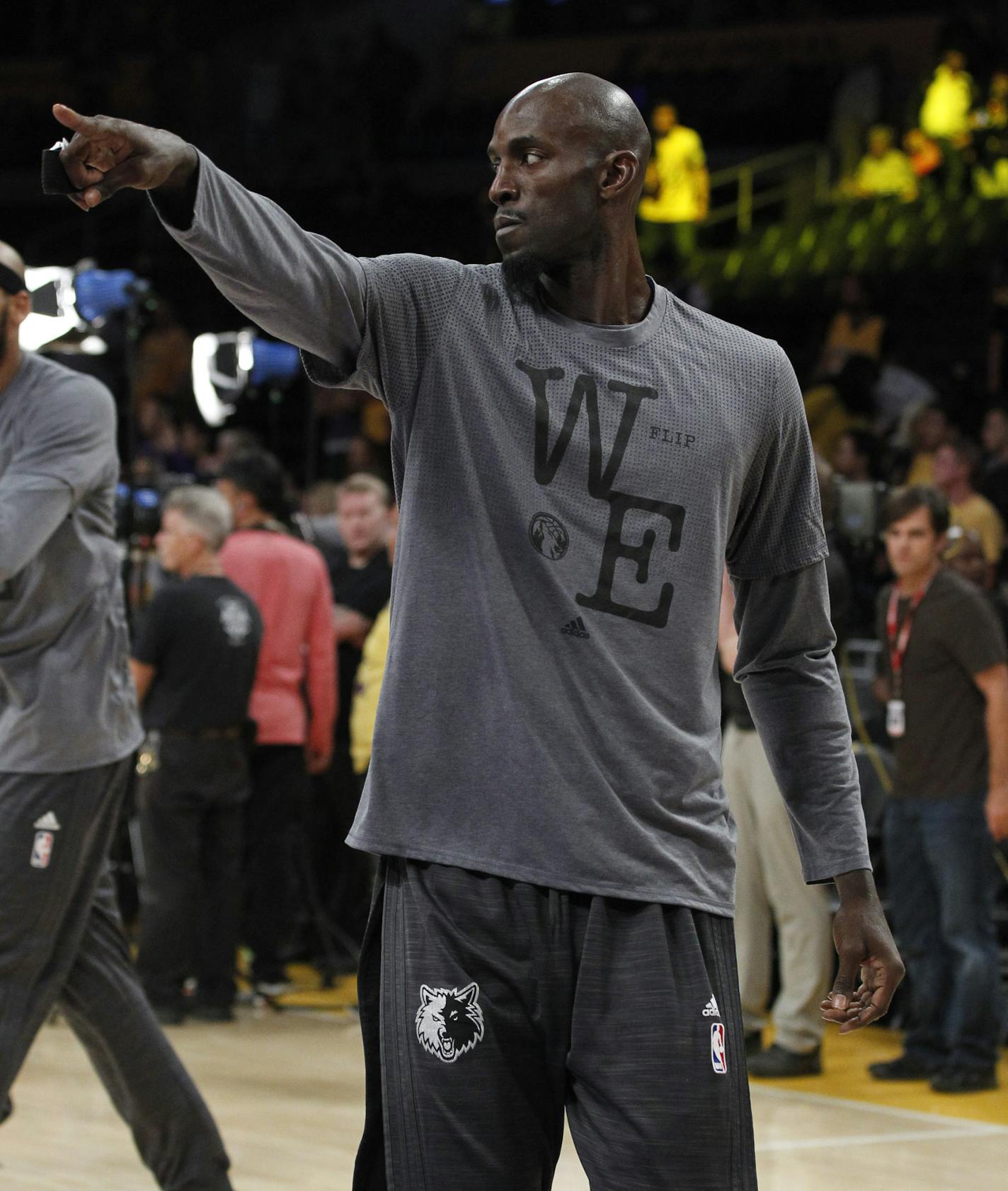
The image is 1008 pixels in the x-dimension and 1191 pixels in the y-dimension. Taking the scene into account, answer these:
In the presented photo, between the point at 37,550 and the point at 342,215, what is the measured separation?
16.1 meters

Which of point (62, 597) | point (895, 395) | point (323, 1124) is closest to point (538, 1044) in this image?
point (62, 597)

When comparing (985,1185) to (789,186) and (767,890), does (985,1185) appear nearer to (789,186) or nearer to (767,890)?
(767,890)

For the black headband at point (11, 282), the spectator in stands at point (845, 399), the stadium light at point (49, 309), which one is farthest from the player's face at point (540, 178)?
the spectator in stands at point (845, 399)

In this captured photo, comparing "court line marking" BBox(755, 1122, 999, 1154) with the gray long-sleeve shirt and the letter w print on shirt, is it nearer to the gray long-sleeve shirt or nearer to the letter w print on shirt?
the gray long-sleeve shirt

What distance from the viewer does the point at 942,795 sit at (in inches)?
245

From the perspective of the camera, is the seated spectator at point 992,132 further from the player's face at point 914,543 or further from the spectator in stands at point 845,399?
the player's face at point 914,543

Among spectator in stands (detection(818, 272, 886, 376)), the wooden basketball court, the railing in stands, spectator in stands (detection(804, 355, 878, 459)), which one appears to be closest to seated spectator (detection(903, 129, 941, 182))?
the railing in stands

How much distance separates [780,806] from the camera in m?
6.26

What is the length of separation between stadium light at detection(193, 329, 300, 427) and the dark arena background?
0.05 feet

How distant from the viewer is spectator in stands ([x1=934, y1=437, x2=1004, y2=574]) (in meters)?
9.40

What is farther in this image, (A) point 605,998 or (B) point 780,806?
(B) point 780,806

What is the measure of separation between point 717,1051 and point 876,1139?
3348 mm

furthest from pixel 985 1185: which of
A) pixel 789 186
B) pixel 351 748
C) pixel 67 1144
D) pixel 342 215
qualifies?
pixel 342 215

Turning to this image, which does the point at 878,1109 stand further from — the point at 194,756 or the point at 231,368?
the point at 231,368
